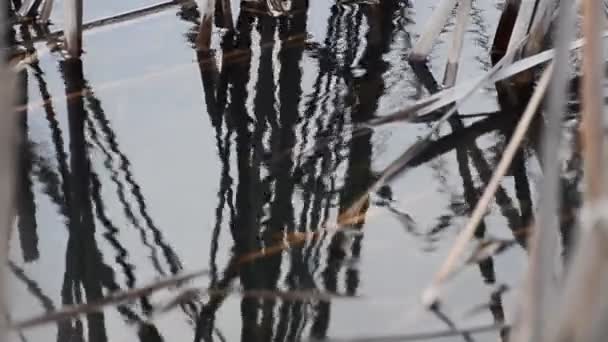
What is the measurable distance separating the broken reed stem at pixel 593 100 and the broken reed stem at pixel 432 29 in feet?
3.66

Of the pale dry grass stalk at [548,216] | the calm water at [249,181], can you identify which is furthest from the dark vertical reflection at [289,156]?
the pale dry grass stalk at [548,216]

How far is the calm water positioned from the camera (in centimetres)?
101

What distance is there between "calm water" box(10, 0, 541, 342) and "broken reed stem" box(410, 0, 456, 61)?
0.04 meters

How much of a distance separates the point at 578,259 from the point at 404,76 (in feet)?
4.07

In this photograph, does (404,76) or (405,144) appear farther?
(404,76)

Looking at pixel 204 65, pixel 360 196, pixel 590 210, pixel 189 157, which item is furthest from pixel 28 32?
pixel 590 210

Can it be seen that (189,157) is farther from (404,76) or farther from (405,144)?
(404,76)

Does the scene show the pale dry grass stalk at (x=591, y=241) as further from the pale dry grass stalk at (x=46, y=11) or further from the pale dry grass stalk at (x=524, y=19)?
the pale dry grass stalk at (x=46, y=11)

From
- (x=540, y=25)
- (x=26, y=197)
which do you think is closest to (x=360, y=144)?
(x=540, y=25)

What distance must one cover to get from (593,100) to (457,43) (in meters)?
1.11

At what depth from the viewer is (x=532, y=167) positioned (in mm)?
1296

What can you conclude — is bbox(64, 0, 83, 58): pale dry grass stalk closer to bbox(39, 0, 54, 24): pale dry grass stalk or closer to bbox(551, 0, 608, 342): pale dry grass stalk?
bbox(39, 0, 54, 24): pale dry grass stalk

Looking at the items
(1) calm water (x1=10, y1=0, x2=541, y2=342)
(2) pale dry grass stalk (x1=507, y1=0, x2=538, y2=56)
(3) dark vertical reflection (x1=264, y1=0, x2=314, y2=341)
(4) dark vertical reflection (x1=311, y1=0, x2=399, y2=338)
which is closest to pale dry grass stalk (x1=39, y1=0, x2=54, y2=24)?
(1) calm water (x1=10, y1=0, x2=541, y2=342)

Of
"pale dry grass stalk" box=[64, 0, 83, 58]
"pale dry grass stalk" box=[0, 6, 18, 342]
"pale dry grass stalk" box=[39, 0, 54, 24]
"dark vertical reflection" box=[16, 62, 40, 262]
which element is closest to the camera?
"pale dry grass stalk" box=[0, 6, 18, 342]
